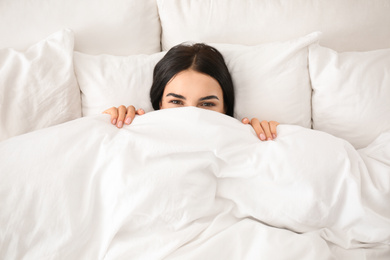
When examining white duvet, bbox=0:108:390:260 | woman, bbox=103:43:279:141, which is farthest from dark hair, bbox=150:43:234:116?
white duvet, bbox=0:108:390:260

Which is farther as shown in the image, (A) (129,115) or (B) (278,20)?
(B) (278,20)

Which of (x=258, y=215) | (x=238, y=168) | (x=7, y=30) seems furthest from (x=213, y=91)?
(x=7, y=30)

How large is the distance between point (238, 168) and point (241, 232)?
7.3 inches

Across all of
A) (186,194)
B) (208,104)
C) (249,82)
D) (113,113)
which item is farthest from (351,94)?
(113,113)

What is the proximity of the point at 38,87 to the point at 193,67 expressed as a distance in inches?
24.3

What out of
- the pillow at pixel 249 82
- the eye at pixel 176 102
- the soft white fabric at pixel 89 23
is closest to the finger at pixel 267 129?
the pillow at pixel 249 82

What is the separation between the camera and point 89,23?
1.31 metres

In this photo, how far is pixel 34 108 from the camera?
1118 mm

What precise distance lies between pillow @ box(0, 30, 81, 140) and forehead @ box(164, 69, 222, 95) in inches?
16.4

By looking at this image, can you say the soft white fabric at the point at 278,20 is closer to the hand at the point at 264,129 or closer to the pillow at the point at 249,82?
the pillow at the point at 249,82

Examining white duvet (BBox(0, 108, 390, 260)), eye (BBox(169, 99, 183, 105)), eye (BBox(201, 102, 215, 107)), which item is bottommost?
white duvet (BBox(0, 108, 390, 260))

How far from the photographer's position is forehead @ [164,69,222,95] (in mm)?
1075

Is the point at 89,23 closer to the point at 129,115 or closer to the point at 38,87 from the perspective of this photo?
the point at 38,87

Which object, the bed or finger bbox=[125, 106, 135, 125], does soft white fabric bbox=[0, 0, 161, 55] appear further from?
finger bbox=[125, 106, 135, 125]
